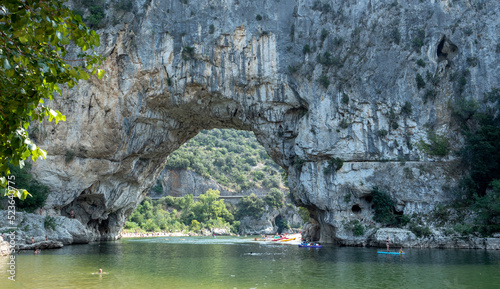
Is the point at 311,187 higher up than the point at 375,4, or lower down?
lower down

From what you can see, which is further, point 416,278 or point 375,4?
point 375,4

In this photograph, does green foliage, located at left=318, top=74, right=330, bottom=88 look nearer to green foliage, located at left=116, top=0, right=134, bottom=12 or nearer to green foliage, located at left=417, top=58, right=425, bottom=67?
green foliage, located at left=417, top=58, right=425, bottom=67

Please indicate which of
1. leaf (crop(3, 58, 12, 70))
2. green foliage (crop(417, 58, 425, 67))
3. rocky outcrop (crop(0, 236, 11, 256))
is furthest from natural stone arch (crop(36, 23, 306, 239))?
leaf (crop(3, 58, 12, 70))

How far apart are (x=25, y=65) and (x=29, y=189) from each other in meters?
29.1

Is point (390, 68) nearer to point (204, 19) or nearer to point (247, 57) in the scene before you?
point (247, 57)

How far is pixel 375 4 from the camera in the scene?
34.3 meters

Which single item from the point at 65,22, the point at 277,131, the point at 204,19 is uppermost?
the point at 204,19

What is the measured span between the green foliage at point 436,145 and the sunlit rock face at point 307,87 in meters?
0.44

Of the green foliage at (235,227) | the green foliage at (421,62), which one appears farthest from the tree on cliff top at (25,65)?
the green foliage at (235,227)

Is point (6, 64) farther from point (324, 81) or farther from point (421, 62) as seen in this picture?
point (421, 62)

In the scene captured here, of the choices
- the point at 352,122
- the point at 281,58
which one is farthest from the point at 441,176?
the point at 281,58

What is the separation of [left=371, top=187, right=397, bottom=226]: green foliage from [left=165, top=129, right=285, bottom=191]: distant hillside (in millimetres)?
53095

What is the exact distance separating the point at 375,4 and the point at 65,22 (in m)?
33.8

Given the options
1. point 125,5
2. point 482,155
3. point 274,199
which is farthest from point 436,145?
point 274,199
